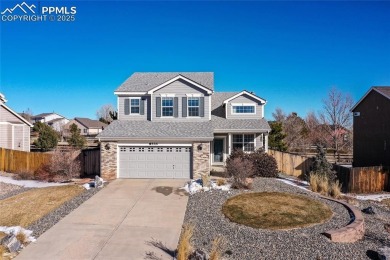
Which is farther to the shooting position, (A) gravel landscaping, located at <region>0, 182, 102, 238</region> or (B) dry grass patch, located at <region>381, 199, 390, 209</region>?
(B) dry grass patch, located at <region>381, 199, 390, 209</region>

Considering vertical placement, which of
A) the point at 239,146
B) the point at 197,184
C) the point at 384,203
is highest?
the point at 239,146

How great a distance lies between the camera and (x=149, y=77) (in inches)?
978

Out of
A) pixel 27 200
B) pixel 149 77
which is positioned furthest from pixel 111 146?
pixel 149 77

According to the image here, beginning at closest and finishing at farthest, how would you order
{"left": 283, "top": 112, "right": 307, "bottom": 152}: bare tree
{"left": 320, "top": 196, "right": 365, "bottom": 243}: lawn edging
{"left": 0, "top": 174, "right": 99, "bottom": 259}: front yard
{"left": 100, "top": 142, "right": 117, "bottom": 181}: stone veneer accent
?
{"left": 320, "top": 196, "right": 365, "bottom": 243}: lawn edging → {"left": 0, "top": 174, "right": 99, "bottom": 259}: front yard → {"left": 100, "top": 142, "right": 117, "bottom": 181}: stone veneer accent → {"left": 283, "top": 112, "right": 307, "bottom": 152}: bare tree

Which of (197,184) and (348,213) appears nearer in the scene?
(348,213)

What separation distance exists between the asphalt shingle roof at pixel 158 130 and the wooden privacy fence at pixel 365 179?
341 inches

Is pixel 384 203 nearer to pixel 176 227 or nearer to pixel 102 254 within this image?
pixel 176 227

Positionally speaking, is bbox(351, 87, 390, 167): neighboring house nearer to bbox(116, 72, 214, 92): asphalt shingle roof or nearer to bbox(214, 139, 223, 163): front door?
bbox(214, 139, 223, 163): front door

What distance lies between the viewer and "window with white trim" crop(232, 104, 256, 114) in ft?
78.4

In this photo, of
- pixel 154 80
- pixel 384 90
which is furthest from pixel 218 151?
pixel 384 90

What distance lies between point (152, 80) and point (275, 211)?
1622cm


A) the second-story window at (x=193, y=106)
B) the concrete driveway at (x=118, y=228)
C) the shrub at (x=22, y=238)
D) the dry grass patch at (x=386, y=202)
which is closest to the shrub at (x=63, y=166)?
the concrete driveway at (x=118, y=228)

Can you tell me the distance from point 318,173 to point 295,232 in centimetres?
829

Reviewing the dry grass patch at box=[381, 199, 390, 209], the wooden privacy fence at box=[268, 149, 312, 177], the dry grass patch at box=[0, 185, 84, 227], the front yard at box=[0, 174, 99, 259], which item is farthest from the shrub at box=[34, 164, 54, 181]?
the dry grass patch at box=[381, 199, 390, 209]
